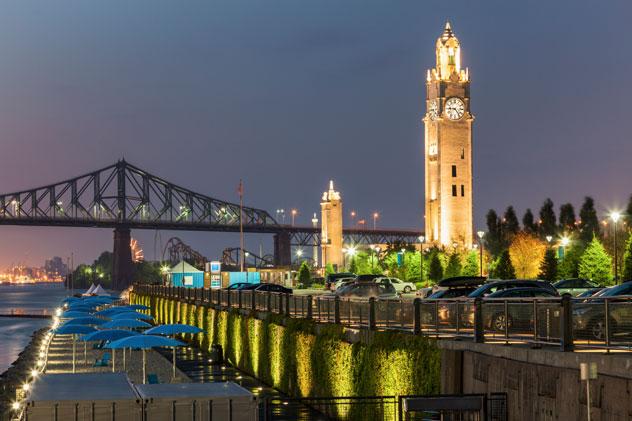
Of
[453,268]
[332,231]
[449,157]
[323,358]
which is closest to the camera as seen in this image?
[323,358]

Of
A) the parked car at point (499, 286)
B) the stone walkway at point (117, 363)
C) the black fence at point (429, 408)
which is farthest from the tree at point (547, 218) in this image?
the black fence at point (429, 408)

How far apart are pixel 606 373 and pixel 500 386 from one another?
371 centimetres

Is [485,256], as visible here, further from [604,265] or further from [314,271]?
[604,265]

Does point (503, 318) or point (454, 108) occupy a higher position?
point (454, 108)

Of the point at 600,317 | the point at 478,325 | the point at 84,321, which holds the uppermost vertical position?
the point at 600,317

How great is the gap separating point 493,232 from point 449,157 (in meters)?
13.9

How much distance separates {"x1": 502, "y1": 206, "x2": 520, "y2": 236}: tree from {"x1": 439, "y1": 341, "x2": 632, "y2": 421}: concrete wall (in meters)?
97.5

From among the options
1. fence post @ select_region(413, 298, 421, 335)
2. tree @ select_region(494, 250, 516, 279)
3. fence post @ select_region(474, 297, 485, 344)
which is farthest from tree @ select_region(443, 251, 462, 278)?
fence post @ select_region(474, 297, 485, 344)

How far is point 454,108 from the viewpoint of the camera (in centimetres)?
13575

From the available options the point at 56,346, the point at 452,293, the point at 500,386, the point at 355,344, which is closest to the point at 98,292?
the point at 56,346

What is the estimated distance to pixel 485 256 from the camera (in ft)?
387

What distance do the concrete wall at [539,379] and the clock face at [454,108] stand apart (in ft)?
372

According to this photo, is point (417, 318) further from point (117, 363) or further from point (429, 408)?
point (117, 363)

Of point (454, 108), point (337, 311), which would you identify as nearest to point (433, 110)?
point (454, 108)
